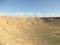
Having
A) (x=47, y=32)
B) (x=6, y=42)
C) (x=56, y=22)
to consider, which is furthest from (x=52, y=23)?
(x=6, y=42)

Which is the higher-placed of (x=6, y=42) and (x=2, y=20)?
(x=2, y=20)

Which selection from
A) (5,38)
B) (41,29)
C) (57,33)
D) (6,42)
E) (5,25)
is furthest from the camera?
(5,25)

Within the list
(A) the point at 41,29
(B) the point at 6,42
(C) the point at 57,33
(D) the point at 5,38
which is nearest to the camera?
(B) the point at 6,42

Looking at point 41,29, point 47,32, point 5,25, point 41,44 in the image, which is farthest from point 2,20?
point 41,44

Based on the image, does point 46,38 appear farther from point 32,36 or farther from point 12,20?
point 12,20

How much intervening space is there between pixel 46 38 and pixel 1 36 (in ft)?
10.5

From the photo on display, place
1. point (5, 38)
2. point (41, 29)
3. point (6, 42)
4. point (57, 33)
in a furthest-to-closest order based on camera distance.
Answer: point (41, 29)
point (57, 33)
point (5, 38)
point (6, 42)

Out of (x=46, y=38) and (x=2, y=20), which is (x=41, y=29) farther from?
(x=2, y=20)

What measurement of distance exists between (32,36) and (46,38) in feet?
4.32

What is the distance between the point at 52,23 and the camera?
15812 millimetres

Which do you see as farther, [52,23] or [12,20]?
[12,20]

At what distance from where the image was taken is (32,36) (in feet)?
45.6

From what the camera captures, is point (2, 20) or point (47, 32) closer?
point (47, 32)

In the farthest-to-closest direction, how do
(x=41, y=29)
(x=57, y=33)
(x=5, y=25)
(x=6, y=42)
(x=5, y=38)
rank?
(x=5, y=25) < (x=41, y=29) < (x=57, y=33) < (x=5, y=38) < (x=6, y=42)
